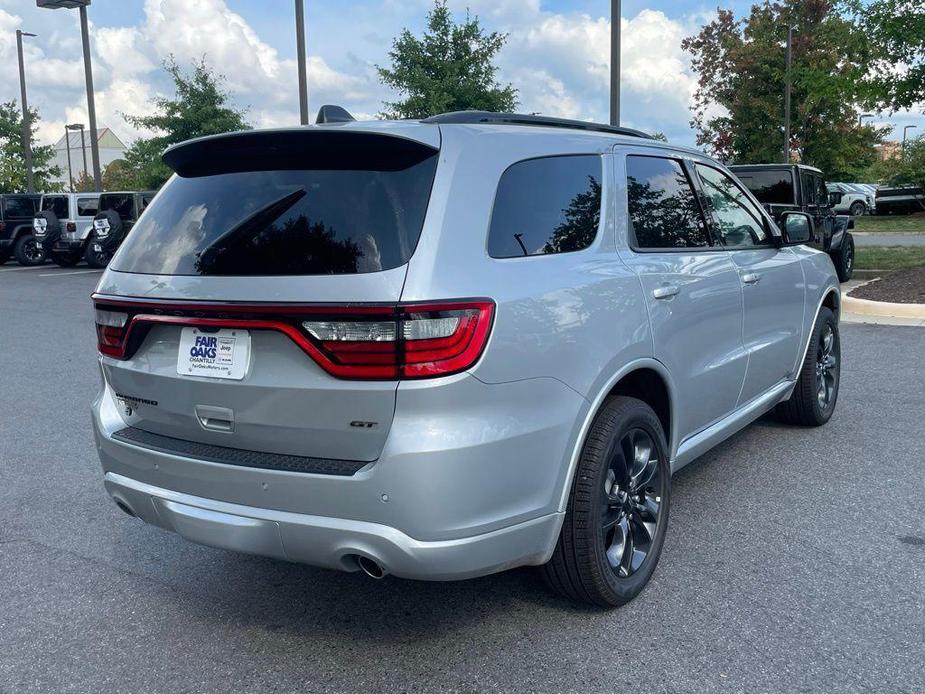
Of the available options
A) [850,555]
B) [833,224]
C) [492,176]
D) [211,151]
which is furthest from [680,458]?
[833,224]

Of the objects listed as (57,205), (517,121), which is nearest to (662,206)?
(517,121)

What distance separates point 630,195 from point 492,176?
3.15 feet

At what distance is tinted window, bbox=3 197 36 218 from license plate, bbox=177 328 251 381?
2365 cm

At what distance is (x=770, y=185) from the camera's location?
12.3 meters

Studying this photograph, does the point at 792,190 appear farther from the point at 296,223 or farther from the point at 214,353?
the point at 214,353

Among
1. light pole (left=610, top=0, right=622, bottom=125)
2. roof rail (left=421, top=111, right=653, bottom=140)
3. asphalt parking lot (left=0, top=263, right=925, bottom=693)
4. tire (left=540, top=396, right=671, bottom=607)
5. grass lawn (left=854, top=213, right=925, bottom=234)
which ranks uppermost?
light pole (left=610, top=0, right=622, bottom=125)

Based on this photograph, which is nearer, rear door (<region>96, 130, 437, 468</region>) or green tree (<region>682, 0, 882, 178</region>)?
rear door (<region>96, 130, 437, 468</region>)

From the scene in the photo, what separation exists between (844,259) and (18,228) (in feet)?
68.9

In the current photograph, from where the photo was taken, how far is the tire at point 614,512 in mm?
3064

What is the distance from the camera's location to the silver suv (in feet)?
8.55

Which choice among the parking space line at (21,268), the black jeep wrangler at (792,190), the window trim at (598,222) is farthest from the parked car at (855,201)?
the window trim at (598,222)

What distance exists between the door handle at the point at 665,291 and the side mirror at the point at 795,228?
166cm

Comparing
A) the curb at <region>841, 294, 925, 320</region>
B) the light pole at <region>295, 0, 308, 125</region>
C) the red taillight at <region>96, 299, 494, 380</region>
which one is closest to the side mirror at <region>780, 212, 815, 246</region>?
the red taillight at <region>96, 299, 494, 380</region>

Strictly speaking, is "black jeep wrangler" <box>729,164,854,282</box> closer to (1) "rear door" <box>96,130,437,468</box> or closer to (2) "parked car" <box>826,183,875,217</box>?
(1) "rear door" <box>96,130,437,468</box>
